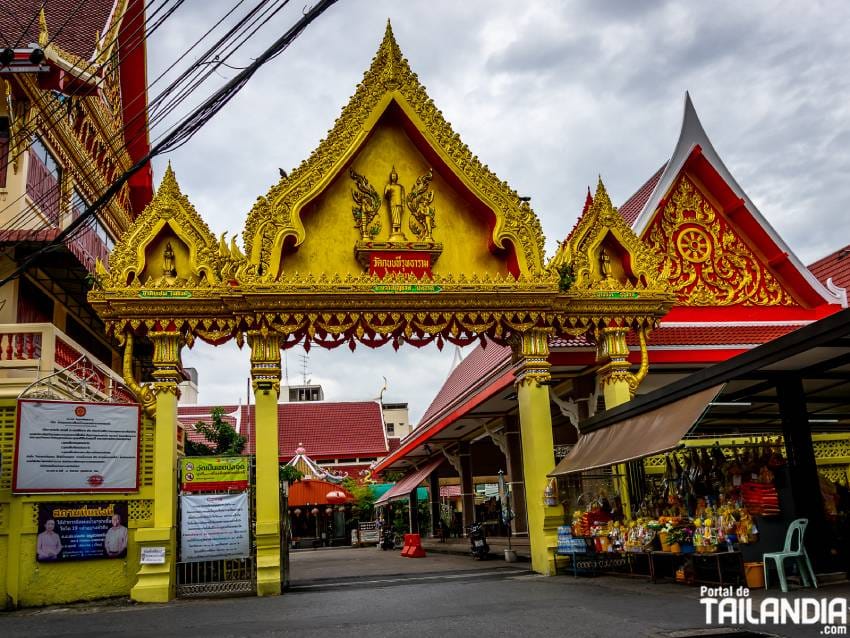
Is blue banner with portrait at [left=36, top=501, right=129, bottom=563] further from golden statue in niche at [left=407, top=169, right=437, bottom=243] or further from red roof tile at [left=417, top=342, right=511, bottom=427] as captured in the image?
red roof tile at [left=417, top=342, right=511, bottom=427]

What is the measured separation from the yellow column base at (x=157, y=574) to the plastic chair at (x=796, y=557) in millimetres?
7672

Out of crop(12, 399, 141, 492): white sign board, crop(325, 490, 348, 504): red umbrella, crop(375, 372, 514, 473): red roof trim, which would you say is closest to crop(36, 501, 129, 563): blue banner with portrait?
crop(12, 399, 141, 492): white sign board

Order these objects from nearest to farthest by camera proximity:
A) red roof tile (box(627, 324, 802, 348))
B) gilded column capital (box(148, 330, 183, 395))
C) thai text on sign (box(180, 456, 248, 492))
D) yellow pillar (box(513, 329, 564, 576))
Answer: thai text on sign (box(180, 456, 248, 492)) < gilded column capital (box(148, 330, 183, 395)) < yellow pillar (box(513, 329, 564, 576)) < red roof tile (box(627, 324, 802, 348))

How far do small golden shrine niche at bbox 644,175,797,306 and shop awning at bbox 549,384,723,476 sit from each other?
4.91 meters

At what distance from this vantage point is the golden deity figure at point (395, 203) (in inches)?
504

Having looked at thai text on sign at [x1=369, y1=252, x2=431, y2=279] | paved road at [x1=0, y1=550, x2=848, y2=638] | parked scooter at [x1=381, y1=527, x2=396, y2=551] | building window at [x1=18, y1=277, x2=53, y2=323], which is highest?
building window at [x1=18, y1=277, x2=53, y2=323]

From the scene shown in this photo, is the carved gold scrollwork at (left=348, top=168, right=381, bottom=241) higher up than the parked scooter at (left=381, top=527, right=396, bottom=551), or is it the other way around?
the carved gold scrollwork at (left=348, top=168, right=381, bottom=241)

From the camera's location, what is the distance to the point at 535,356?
509 inches

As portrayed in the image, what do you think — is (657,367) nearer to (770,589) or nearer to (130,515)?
(770,589)

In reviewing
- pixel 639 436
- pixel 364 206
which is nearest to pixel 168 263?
pixel 364 206

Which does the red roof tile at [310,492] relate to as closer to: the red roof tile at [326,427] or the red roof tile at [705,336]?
the red roof tile at [326,427]

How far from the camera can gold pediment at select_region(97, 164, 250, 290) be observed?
11938 mm

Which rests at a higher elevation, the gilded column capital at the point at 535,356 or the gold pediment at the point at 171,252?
the gold pediment at the point at 171,252

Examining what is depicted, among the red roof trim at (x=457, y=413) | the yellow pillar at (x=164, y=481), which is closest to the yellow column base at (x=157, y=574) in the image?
the yellow pillar at (x=164, y=481)
